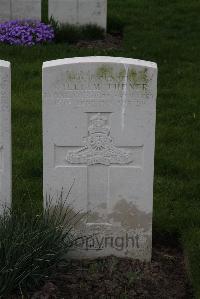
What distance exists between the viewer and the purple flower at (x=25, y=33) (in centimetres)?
961

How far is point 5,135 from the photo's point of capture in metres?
4.50

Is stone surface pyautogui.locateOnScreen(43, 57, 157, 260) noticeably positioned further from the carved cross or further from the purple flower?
the purple flower

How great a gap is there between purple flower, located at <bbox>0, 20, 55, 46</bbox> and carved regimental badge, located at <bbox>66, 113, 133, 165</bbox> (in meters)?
5.16

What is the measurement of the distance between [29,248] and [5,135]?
0.71 meters

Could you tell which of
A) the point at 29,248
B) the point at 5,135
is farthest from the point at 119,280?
the point at 5,135

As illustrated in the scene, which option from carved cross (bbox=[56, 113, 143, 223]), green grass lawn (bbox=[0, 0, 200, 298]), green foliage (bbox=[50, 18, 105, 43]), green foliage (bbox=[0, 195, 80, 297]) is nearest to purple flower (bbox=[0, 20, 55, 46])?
green foliage (bbox=[50, 18, 105, 43])

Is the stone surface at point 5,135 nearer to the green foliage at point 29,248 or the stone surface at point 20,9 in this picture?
the green foliage at point 29,248

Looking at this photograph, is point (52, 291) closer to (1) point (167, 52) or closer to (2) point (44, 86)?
(2) point (44, 86)

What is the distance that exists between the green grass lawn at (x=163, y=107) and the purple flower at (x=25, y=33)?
0.29m

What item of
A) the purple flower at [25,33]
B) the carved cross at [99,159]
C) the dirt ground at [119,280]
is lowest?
the dirt ground at [119,280]

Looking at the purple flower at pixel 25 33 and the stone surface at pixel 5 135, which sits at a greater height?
the purple flower at pixel 25 33

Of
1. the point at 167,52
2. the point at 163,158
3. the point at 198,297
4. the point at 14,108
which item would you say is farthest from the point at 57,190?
the point at 167,52

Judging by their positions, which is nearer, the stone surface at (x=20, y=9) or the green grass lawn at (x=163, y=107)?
the green grass lawn at (x=163, y=107)

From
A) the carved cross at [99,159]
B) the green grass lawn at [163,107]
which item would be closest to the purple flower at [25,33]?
the green grass lawn at [163,107]
